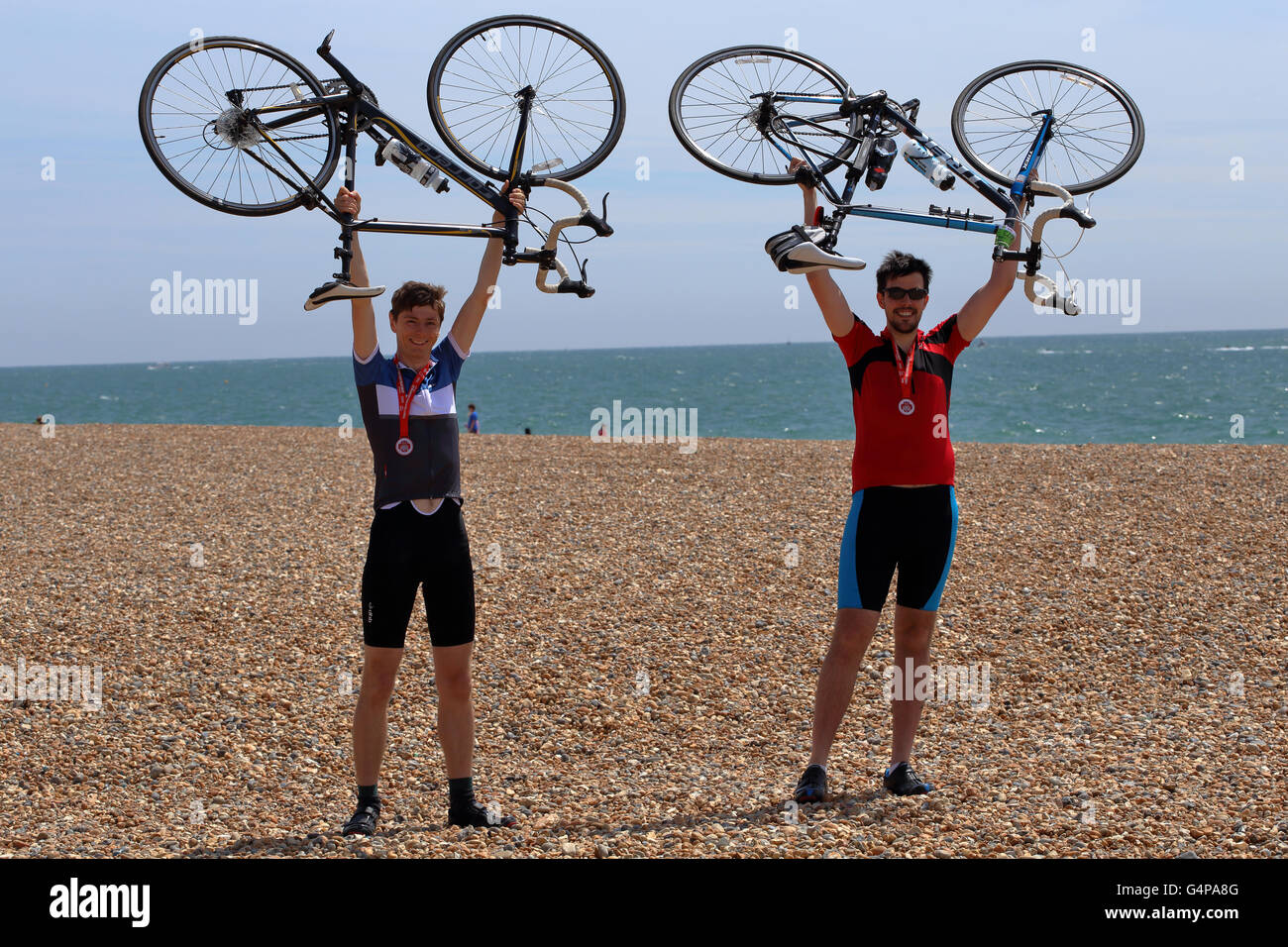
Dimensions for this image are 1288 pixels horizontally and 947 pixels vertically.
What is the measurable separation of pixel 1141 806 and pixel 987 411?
4715 centimetres

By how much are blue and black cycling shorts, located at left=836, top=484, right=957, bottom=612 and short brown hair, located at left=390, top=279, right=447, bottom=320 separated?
6.32 feet

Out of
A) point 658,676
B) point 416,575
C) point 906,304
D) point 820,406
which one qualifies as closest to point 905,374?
point 906,304

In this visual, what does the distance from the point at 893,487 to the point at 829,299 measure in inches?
33.0

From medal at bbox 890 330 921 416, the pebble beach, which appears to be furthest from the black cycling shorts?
medal at bbox 890 330 921 416

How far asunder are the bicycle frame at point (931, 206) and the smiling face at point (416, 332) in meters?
1.72

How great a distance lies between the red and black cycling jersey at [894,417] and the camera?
4.66 meters

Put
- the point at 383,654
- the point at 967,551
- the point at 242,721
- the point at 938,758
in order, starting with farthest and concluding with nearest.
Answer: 1. the point at 967,551
2. the point at 242,721
3. the point at 938,758
4. the point at 383,654

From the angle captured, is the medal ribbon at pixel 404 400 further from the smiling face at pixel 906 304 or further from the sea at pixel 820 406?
the sea at pixel 820 406

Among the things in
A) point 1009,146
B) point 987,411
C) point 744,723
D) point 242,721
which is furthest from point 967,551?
point 987,411

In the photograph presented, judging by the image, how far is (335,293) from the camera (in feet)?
14.0

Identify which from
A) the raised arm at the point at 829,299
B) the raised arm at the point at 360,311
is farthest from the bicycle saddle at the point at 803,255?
the raised arm at the point at 360,311

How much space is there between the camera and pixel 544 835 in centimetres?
454
